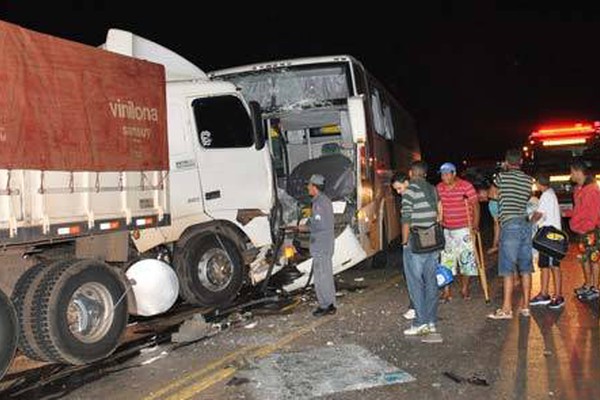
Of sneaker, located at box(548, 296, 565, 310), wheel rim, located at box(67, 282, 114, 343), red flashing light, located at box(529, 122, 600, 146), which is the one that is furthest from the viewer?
red flashing light, located at box(529, 122, 600, 146)

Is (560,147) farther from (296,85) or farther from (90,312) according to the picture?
(90,312)

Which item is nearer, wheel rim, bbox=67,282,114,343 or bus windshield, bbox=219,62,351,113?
wheel rim, bbox=67,282,114,343

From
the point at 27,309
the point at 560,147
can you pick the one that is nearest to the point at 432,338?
the point at 27,309

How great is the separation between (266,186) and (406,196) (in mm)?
2824

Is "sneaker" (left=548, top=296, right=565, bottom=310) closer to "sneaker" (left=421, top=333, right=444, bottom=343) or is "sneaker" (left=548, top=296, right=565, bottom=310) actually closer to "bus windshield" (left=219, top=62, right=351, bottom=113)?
"sneaker" (left=421, top=333, right=444, bottom=343)

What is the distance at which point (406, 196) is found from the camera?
24.3 feet

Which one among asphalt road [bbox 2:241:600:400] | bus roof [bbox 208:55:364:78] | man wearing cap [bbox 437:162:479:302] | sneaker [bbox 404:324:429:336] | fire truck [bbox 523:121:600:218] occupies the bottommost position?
asphalt road [bbox 2:241:600:400]

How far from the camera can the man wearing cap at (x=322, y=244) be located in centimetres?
837

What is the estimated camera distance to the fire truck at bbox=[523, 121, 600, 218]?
56.0 ft

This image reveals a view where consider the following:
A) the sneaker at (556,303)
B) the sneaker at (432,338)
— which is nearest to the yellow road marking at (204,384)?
the sneaker at (432,338)

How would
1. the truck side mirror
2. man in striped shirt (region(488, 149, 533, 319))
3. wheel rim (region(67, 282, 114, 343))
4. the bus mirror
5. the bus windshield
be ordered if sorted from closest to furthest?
wheel rim (region(67, 282, 114, 343)) → man in striped shirt (region(488, 149, 533, 319)) → the truck side mirror → the bus mirror → the bus windshield

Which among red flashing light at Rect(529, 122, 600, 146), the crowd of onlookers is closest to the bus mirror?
the crowd of onlookers

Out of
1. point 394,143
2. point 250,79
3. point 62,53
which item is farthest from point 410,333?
point 394,143

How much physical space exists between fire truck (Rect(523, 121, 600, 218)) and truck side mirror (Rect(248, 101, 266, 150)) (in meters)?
9.65
